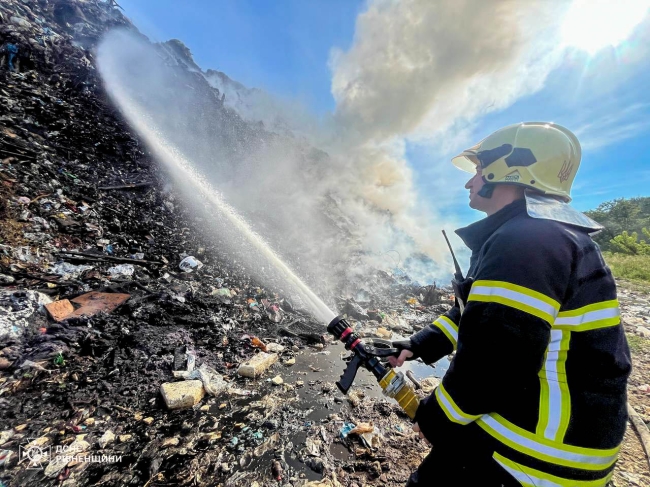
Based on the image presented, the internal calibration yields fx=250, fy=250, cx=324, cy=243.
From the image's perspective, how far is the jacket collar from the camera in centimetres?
132

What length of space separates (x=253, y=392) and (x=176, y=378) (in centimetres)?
96

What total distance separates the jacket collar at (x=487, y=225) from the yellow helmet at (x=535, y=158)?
0.16 m

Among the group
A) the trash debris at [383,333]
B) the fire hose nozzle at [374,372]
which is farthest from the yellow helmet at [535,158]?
the trash debris at [383,333]

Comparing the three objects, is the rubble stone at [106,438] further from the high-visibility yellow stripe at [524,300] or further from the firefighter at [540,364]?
the high-visibility yellow stripe at [524,300]

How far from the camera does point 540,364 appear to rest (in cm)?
100

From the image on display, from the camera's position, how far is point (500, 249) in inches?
41.4

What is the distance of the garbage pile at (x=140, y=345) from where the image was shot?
2193 mm

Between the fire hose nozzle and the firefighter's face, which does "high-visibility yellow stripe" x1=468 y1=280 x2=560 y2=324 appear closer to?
the fire hose nozzle

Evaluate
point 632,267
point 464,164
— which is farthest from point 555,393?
point 632,267

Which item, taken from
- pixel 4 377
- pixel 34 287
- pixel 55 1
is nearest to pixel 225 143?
pixel 55 1

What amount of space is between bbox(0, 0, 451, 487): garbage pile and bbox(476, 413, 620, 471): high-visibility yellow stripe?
1.68 meters

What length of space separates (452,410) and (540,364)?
407 mm
